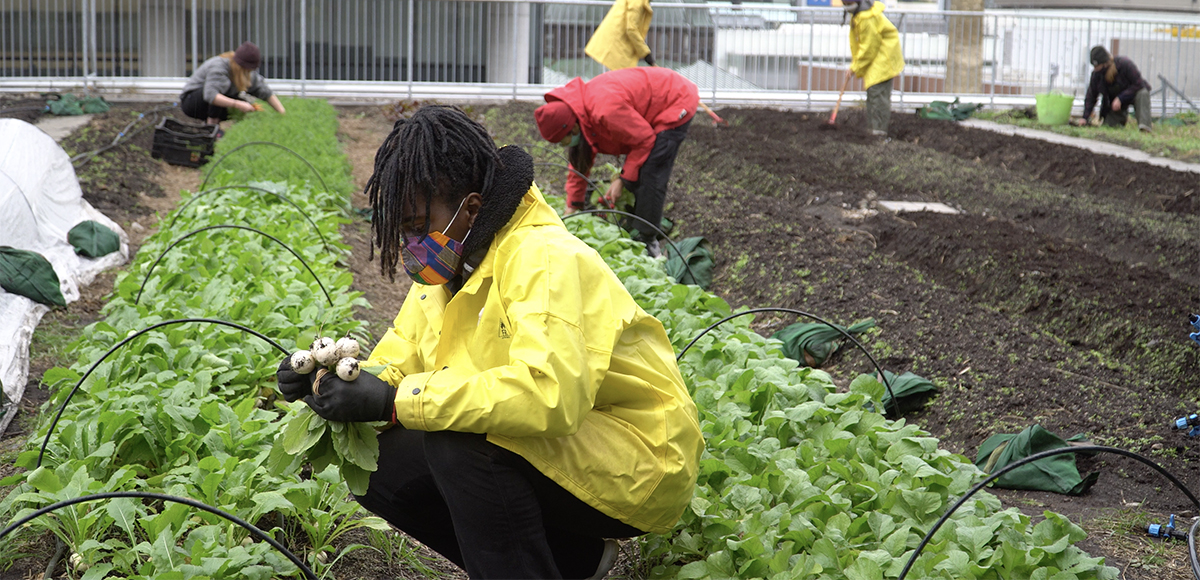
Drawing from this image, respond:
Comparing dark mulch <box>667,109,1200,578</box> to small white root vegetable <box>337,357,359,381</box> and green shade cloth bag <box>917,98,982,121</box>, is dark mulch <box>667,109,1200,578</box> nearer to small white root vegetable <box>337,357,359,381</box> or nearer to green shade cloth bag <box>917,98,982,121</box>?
small white root vegetable <box>337,357,359,381</box>

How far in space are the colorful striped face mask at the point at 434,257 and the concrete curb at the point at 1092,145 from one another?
29.7 feet

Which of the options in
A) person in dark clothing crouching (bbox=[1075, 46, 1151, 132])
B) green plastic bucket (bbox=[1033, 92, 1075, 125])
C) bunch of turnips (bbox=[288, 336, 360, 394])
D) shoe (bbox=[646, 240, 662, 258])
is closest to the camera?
bunch of turnips (bbox=[288, 336, 360, 394])

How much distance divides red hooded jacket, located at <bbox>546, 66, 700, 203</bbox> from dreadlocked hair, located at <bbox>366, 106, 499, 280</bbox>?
11.1 feet

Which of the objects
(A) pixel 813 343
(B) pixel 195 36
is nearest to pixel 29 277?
(A) pixel 813 343

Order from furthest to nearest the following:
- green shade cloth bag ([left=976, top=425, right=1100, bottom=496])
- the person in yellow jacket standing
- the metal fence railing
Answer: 1. the metal fence railing
2. the person in yellow jacket standing
3. green shade cloth bag ([left=976, top=425, right=1100, bottom=496])

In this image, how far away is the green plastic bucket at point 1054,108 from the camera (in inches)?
532

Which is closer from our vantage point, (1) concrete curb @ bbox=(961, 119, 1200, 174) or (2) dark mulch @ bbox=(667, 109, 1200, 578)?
(2) dark mulch @ bbox=(667, 109, 1200, 578)

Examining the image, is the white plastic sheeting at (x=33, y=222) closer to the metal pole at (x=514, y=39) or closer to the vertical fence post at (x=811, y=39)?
the metal pole at (x=514, y=39)

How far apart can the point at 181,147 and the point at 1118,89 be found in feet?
38.7

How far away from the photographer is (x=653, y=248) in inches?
248

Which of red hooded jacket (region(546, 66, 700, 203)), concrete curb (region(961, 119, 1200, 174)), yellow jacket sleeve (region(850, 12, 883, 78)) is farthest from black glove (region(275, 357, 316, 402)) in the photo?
yellow jacket sleeve (region(850, 12, 883, 78))

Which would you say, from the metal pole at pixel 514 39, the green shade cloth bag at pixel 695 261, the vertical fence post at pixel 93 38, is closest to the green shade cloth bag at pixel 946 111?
the metal pole at pixel 514 39

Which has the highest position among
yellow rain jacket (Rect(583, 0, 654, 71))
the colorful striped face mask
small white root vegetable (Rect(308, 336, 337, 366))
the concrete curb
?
yellow rain jacket (Rect(583, 0, 654, 71))

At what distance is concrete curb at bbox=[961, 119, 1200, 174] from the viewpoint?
9898 millimetres
